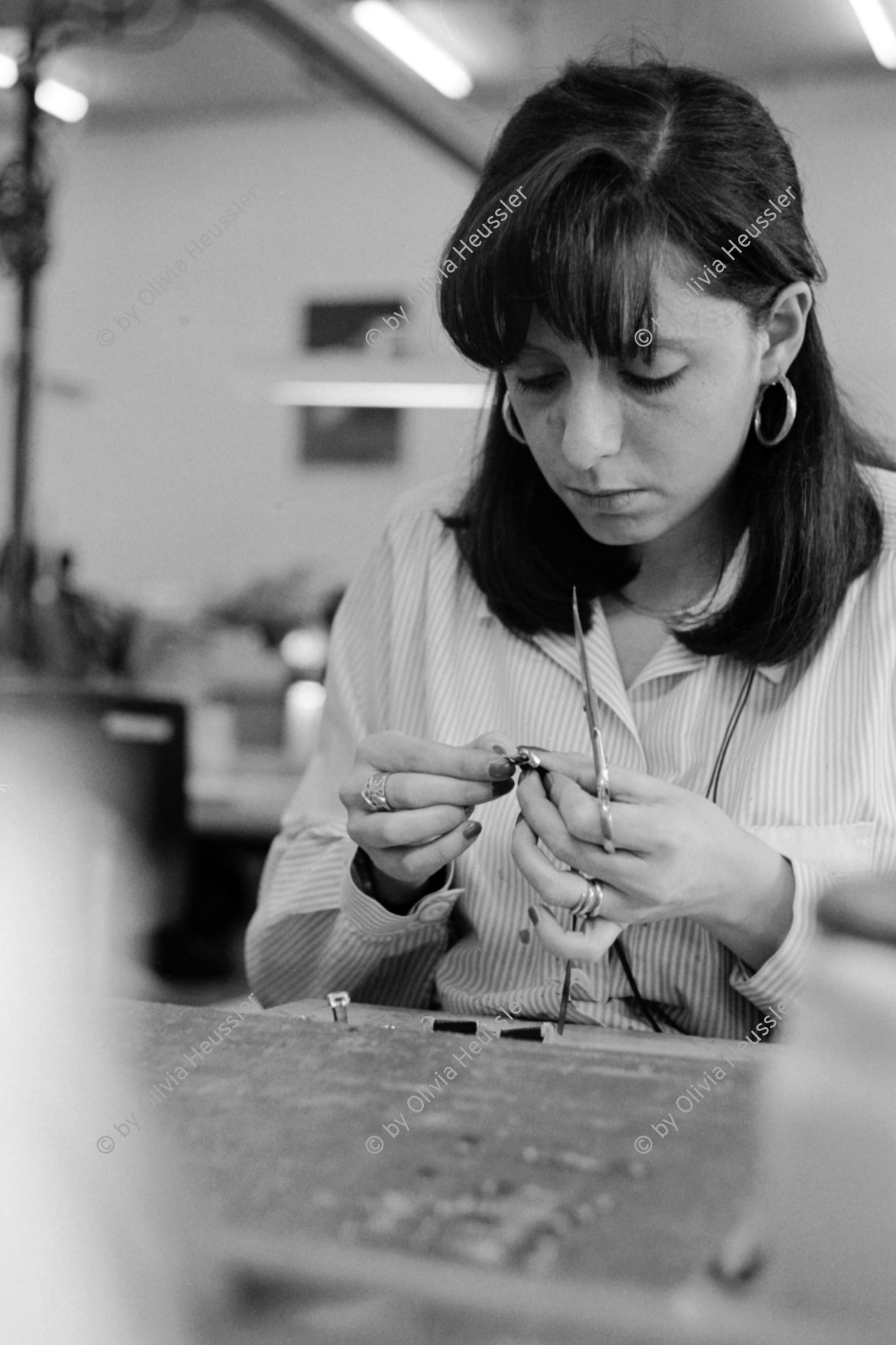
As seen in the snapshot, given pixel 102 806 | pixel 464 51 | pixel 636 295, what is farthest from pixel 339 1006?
pixel 464 51

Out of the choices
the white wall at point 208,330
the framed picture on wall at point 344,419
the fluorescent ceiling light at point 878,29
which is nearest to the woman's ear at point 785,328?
the fluorescent ceiling light at point 878,29

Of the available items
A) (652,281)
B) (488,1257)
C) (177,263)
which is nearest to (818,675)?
(652,281)

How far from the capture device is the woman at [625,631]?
1126mm

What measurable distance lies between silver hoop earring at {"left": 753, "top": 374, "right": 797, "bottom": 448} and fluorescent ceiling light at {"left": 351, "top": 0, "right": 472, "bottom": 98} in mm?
2686

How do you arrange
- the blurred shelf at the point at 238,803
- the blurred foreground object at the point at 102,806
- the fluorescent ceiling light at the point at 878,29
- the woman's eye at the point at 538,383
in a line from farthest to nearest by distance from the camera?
the fluorescent ceiling light at the point at 878,29
the blurred shelf at the point at 238,803
the blurred foreground object at the point at 102,806
the woman's eye at the point at 538,383

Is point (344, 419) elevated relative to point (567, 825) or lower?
elevated

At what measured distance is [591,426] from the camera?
1.15m

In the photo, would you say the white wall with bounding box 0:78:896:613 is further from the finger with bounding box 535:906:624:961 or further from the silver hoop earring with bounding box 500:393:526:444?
the finger with bounding box 535:906:624:961

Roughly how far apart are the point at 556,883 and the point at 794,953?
215 millimetres

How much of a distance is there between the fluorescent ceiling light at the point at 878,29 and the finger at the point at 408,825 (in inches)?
161

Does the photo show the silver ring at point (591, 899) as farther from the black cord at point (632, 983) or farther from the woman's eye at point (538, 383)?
the woman's eye at point (538, 383)

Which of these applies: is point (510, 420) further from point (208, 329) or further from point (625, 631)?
point (208, 329)

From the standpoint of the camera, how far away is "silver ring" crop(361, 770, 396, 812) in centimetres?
116

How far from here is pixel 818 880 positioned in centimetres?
112
